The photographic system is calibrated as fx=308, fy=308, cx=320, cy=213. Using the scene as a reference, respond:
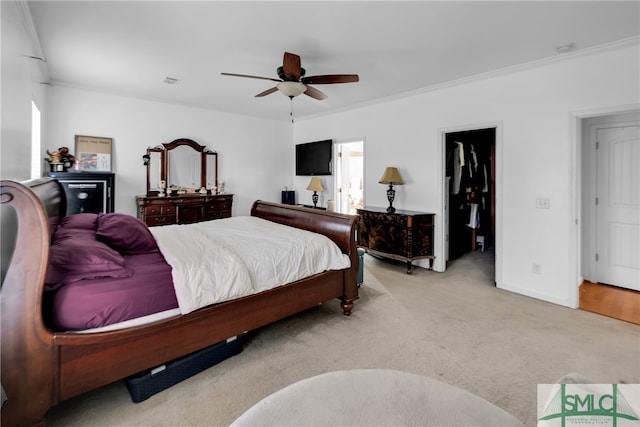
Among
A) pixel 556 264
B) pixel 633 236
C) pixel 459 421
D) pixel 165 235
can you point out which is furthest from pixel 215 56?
pixel 633 236

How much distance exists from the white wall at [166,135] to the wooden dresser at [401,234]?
2.84 m

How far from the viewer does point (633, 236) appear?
365cm

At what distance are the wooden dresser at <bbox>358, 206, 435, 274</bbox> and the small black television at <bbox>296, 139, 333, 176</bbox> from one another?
5.81ft

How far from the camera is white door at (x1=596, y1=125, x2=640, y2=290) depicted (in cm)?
360

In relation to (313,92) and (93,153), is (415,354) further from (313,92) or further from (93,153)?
(93,153)

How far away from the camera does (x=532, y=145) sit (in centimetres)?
351

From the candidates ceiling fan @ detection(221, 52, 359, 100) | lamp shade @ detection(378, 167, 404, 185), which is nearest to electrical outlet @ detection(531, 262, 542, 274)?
lamp shade @ detection(378, 167, 404, 185)

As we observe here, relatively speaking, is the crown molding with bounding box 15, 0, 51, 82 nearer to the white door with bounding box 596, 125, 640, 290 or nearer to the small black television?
the small black television

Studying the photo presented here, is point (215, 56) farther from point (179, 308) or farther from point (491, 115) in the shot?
point (491, 115)

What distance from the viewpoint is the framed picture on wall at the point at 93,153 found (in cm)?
463

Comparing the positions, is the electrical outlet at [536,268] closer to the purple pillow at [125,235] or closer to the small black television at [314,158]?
the small black television at [314,158]

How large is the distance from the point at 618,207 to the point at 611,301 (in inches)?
46.5

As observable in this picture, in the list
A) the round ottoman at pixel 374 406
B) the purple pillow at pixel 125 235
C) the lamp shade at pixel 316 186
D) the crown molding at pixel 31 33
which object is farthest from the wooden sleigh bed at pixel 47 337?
the lamp shade at pixel 316 186

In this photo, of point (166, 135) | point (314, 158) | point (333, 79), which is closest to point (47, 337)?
point (333, 79)
